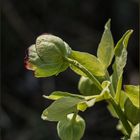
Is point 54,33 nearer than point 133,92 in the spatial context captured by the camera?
No

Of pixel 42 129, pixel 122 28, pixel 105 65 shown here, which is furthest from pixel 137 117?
pixel 122 28

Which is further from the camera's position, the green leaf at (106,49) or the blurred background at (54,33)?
the blurred background at (54,33)

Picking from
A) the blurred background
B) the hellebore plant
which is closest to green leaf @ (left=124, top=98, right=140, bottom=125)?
the hellebore plant

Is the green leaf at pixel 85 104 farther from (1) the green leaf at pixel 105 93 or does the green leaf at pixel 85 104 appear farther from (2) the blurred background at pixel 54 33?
(2) the blurred background at pixel 54 33

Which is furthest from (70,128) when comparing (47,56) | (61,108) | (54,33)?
(54,33)

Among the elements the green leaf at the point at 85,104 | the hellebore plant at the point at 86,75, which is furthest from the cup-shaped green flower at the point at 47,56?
the green leaf at the point at 85,104

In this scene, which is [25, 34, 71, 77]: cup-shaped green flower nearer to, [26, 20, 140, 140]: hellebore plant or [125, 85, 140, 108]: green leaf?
[26, 20, 140, 140]: hellebore plant

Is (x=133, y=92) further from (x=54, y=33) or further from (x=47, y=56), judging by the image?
(x=54, y=33)
